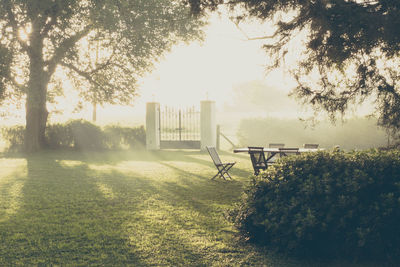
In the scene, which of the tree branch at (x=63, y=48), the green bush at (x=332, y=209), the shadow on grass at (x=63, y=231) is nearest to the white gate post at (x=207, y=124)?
the tree branch at (x=63, y=48)

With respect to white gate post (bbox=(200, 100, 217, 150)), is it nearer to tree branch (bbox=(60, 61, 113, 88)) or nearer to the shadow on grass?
tree branch (bbox=(60, 61, 113, 88))

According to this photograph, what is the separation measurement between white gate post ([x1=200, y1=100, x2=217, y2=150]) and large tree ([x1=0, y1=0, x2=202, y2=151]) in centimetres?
364

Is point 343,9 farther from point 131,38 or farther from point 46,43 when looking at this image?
point 46,43

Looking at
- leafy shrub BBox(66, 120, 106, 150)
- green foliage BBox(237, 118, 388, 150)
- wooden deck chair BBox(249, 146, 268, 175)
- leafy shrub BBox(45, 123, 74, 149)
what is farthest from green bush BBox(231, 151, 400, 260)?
leafy shrub BBox(45, 123, 74, 149)

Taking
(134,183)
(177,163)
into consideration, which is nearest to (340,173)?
(134,183)

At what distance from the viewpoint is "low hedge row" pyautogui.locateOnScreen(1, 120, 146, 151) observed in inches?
838

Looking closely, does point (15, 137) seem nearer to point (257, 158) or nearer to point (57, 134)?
point (57, 134)

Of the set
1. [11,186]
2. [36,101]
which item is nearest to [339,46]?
[11,186]

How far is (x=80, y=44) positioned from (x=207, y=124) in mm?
7546

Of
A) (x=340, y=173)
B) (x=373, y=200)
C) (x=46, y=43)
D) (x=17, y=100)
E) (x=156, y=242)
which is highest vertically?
(x=46, y=43)

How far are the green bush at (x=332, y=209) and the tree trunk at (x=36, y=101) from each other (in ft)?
48.3

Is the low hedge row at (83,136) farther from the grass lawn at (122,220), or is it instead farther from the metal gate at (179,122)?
the grass lawn at (122,220)

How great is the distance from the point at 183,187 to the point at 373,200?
5767 millimetres

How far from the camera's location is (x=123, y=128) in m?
21.9
